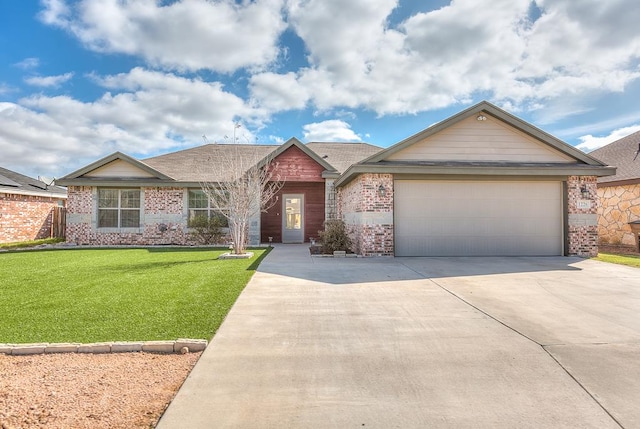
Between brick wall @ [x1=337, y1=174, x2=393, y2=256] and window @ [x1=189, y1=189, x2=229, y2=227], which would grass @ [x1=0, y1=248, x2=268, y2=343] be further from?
window @ [x1=189, y1=189, x2=229, y2=227]

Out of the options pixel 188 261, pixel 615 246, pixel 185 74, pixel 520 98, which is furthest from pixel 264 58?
pixel 615 246

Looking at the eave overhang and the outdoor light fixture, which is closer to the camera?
the eave overhang

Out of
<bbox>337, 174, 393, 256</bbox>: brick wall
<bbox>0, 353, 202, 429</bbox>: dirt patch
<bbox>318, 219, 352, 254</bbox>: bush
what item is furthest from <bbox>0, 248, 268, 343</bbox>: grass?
<bbox>337, 174, 393, 256</bbox>: brick wall

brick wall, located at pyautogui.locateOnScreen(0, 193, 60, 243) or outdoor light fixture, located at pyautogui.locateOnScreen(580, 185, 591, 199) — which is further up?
outdoor light fixture, located at pyautogui.locateOnScreen(580, 185, 591, 199)

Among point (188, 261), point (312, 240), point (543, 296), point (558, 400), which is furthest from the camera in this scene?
point (312, 240)

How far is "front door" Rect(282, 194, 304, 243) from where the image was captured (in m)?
17.5

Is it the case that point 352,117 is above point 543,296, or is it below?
above

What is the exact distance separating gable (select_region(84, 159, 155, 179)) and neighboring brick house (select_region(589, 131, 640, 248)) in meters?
20.8

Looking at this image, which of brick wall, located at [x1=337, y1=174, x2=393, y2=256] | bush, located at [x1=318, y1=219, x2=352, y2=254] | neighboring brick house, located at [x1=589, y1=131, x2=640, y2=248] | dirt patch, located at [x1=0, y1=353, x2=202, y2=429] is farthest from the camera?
neighboring brick house, located at [x1=589, y1=131, x2=640, y2=248]

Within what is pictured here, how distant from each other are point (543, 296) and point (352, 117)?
15.7 meters

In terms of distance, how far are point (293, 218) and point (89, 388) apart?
1468 centimetres

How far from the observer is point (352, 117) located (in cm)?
2011

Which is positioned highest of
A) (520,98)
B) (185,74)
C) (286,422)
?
(185,74)

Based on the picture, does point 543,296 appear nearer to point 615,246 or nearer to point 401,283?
point 401,283
